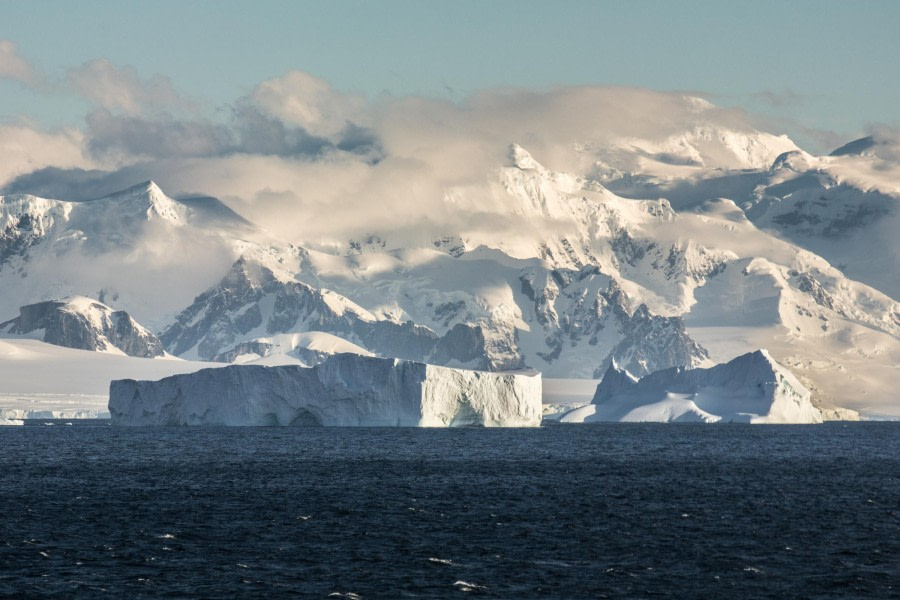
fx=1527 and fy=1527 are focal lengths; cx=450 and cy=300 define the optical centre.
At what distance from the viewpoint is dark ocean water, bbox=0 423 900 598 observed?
44906 millimetres

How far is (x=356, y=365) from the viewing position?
136 metres

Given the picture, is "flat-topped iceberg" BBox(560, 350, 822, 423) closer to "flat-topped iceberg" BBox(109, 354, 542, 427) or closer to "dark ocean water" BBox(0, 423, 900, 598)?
"flat-topped iceberg" BBox(109, 354, 542, 427)

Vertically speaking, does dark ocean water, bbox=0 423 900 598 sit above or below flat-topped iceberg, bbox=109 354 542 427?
below

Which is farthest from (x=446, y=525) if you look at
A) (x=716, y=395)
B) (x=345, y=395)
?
(x=716, y=395)

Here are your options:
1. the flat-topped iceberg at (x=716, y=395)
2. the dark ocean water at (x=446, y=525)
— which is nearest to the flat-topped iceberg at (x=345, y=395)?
the dark ocean water at (x=446, y=525)

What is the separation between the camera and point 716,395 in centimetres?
17600

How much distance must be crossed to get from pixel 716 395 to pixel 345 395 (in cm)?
5680

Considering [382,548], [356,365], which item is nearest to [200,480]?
[382,548]

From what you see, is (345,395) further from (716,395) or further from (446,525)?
(446,525)

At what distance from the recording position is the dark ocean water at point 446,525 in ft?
147

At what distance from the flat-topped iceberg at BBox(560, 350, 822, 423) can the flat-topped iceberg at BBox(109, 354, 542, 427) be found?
1424 inches

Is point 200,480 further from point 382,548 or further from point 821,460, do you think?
point 821,460

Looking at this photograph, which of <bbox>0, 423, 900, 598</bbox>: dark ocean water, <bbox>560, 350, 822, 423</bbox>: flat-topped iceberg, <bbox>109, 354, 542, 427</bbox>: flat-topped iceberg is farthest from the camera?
<bbox>560, 350, 822, 423</bbox>: flat-topped iceberg

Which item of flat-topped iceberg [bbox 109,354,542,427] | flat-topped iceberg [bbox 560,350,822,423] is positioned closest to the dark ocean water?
flat-topped iceberg [bbox 109,354,542,427]
